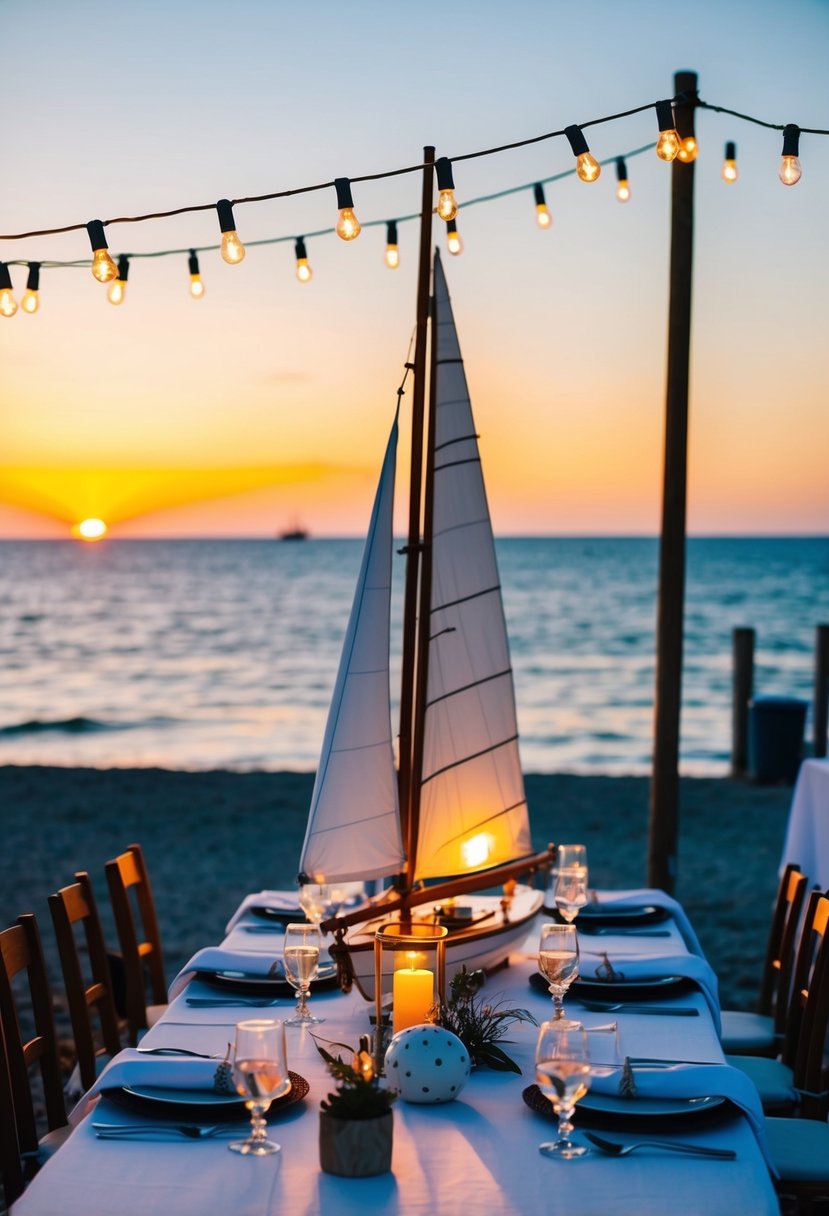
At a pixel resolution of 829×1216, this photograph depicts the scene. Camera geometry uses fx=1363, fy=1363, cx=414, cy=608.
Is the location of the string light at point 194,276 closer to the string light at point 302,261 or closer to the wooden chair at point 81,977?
the string light at point 302,261

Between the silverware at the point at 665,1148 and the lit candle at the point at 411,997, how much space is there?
48cm

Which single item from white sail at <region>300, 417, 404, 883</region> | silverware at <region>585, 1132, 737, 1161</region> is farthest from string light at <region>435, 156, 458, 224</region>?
silverware at <region>585, 1132, 737, 1161</region>

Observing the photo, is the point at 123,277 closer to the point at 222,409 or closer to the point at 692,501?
the point at 222,409

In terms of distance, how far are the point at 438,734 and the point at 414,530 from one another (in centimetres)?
50

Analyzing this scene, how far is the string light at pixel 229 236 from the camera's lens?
11.1 ft

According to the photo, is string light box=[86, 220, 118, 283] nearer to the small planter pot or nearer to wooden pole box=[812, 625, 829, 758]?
the small planter pot

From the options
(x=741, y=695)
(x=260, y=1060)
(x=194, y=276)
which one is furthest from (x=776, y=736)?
(x=260, y=1060)

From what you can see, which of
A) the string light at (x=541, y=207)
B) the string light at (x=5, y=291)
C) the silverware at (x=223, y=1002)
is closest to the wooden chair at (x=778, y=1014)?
the silverware at (x=223, y=1002)

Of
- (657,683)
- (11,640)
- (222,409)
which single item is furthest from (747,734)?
(11,640)

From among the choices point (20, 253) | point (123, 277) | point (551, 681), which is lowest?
point (551, 681)

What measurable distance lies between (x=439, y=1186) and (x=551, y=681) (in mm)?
23437

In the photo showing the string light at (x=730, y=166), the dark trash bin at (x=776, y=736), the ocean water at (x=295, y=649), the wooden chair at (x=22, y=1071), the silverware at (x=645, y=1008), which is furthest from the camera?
the ocean water at (x=295, y=649)

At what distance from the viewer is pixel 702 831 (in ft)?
28.9

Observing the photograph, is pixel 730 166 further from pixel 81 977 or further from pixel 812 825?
pixel 81 977
